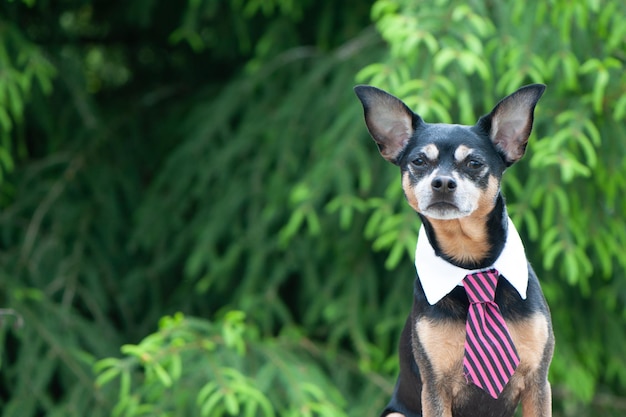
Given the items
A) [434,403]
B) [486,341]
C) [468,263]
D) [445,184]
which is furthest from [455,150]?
[434,403]

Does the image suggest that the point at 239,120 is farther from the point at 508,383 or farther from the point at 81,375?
the point at 508,383

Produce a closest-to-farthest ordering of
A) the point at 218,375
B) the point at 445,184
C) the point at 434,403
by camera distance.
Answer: the point at 445,184 < the point at 434,403 < the point at 218,375

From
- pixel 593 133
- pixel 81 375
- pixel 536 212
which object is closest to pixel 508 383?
pixel 593 133

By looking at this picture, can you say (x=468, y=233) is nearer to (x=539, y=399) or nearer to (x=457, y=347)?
(x=457, y=347)

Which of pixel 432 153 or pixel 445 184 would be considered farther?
pixel 432 153

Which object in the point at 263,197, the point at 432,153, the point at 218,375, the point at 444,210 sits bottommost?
the point at 218,375

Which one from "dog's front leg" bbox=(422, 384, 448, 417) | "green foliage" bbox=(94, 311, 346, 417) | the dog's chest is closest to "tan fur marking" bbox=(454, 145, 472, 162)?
the dog's chest

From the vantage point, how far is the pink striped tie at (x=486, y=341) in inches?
87.2

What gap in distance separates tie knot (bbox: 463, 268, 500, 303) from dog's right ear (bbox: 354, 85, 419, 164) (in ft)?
1.33

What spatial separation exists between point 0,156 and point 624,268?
3.00 m

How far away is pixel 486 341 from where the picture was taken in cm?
222

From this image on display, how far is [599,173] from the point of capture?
13.5 ft

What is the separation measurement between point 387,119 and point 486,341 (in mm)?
623

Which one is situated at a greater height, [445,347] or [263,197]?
[445,347]
